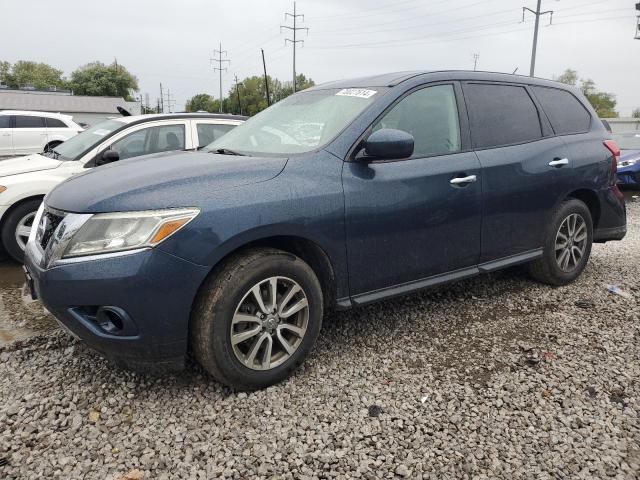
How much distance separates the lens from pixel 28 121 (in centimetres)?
1436

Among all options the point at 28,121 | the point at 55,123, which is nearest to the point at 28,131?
the point at 28,121

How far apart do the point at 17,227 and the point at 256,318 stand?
12.4 feet

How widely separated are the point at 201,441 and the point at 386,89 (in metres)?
2.37

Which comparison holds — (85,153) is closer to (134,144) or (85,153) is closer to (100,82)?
(134,144)

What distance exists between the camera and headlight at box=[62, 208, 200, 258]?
7.80ft

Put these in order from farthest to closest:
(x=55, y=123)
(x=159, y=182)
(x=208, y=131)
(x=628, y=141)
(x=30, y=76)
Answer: (x=30, y=76) < (x=55, y=123) < (x=628, y=141) < (x=208, y=131) < (x=159, y=182)

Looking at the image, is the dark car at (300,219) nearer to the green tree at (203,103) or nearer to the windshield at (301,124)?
the windshield at (301,124)

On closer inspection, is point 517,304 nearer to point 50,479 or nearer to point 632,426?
point 632,426

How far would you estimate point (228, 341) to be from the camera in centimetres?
259

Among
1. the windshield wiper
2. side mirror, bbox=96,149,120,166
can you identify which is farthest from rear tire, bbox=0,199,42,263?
the windshield wiper

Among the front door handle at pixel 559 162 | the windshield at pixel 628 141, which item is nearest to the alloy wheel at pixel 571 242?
the front door handle at pixel 559 162

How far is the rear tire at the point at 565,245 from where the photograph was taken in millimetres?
4195

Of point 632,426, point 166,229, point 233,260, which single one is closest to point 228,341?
point 233,260

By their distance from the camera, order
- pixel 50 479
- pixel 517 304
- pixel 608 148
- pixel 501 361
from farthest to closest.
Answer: pixel 608 148
pixel 517 304
pixel 501 361
pixel 50 479
